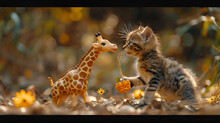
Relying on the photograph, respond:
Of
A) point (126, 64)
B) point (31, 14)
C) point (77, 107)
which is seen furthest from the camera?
point (31, 14)

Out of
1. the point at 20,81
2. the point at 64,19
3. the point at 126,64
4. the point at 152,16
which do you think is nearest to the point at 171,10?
the point at 152,16

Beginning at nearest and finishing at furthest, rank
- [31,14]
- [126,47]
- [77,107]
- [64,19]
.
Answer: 1. [77,107]
2. [126,47]
3. [31,14]
4. [64,19]

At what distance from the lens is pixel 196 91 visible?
1.58 metres

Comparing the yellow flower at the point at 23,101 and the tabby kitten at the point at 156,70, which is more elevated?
the tabby kitten at the point at 156,70

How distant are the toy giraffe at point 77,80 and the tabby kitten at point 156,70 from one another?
0.18 meters

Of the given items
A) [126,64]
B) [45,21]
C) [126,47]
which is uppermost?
[45,21]

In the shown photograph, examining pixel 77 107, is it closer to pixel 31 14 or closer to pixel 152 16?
pixel 31 14

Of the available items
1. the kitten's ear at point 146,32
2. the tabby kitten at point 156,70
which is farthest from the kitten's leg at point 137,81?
the kitten's ear at point 146,32

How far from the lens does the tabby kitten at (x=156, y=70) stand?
1.50 meters

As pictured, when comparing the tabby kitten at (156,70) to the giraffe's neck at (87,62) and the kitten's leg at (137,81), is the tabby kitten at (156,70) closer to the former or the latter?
the kitten's leg at (137,81)

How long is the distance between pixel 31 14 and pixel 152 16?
1.95 m

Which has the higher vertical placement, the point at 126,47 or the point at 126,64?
the point at 126,64

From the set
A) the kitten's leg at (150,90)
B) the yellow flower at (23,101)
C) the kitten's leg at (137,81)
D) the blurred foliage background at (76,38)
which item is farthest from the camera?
the blurred foliage background at (76,38)

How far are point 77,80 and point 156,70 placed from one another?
50cm
